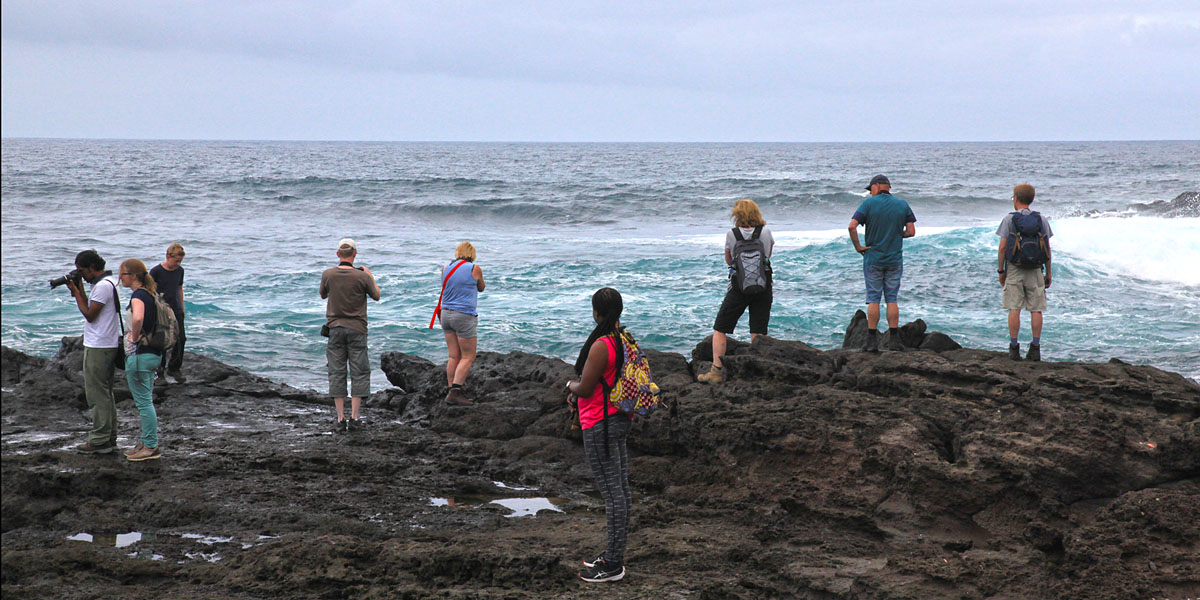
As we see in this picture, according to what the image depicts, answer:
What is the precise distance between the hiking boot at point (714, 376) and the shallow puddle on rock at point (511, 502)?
82.4 inches

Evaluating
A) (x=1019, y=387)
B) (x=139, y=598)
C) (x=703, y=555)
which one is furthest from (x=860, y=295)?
(x=139, y=598)

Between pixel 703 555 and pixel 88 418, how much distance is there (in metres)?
6.47

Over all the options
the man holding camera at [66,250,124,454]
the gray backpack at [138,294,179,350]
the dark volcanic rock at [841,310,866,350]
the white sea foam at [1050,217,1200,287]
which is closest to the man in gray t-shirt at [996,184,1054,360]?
the dark volcanic rock at [841,310,866,350]

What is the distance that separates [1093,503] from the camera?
5652 millimetres

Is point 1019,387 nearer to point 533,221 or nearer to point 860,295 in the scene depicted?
point 860,295

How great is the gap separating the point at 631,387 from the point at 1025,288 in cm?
541

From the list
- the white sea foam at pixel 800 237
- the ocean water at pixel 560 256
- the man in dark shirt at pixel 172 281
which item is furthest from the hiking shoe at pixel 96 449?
the white sea foam at pixel 800 237

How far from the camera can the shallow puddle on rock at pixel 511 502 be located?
6.33m

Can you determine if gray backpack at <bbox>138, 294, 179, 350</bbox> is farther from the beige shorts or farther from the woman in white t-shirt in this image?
the beige shorts

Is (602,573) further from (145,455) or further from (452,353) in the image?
(452,353)

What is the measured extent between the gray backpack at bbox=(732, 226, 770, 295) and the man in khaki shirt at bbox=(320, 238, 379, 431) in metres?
3.32

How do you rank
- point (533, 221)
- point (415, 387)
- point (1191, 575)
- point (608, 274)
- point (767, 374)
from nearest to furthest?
point (1191, 575) < point (767, 374) < point (415, 387) < point (608, 274) < point (533, 221)

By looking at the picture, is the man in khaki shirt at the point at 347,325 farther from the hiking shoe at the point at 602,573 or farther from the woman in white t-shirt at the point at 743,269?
the hiking shoe at the point at 602,573

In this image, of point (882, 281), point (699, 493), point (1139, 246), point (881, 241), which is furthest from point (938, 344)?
point (1139, 246)
